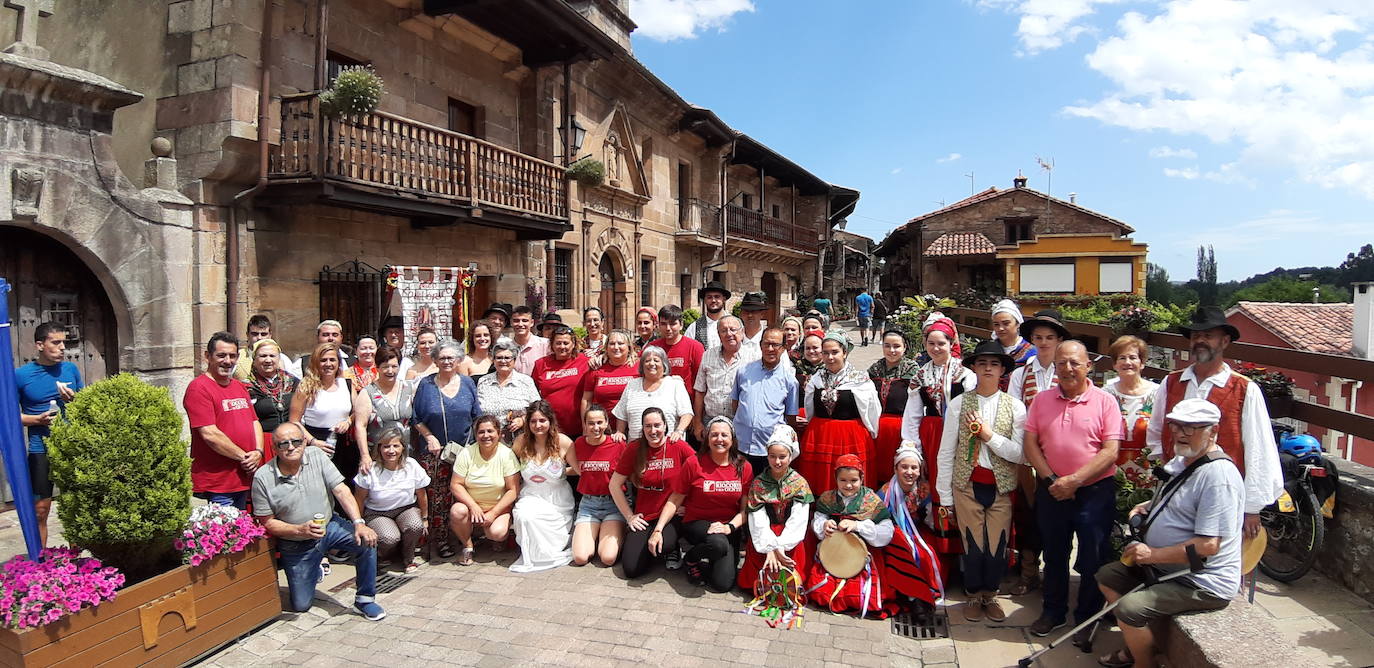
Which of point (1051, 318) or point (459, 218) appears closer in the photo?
point (1051, 318)

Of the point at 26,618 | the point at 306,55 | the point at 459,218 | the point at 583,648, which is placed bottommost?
the point at 583,648

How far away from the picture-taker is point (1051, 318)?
4.50m

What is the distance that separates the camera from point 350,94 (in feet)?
24.1

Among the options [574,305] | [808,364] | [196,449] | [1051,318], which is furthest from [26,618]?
[574,305]

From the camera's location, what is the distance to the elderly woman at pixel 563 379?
5766 millimetres

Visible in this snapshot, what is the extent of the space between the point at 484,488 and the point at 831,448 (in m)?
2.63

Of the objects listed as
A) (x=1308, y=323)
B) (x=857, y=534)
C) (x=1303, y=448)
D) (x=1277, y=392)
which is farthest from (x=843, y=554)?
(x=1308, y=323)

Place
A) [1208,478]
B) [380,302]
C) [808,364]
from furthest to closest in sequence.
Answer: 1. [380,302]
2. [808,364]
3. [1208,478]

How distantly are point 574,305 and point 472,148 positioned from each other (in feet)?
17.3

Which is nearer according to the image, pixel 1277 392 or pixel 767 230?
pixel 1277 392

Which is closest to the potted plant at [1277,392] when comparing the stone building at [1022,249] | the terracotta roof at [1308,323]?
the terracotta roof at [1308,323]

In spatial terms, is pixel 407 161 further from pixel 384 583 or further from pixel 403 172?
pixel 384 583

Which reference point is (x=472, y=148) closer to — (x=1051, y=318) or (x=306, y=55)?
(x=306, y=55)

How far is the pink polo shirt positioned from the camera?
3768mm
